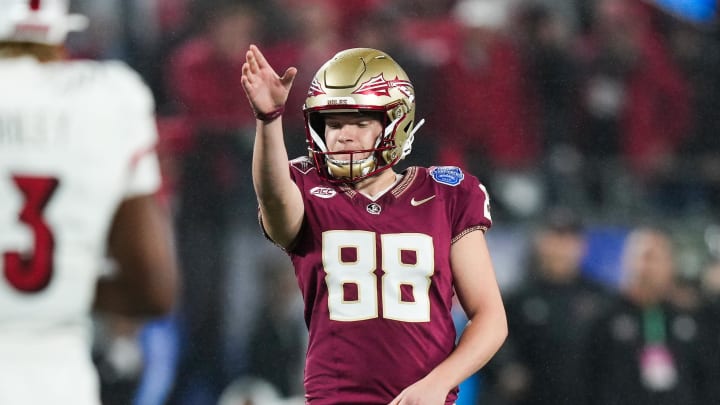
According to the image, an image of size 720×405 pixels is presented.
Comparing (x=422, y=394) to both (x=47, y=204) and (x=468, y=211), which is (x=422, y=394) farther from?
(x=47, y=204)

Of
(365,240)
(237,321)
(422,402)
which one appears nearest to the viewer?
(422,402)

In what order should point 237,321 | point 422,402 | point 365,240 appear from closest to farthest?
point 422,402 < point 365,240 < point 237,321

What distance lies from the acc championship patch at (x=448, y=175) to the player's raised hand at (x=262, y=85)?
425 millimetres

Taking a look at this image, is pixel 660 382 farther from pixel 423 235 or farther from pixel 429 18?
pixel 423 235

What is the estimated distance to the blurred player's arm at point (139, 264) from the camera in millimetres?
3154

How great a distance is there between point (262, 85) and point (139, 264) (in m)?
1.56

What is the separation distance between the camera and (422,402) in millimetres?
1917

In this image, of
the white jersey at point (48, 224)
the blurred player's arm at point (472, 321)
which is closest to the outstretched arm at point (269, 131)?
the blurred player's arm at point (472, 321)

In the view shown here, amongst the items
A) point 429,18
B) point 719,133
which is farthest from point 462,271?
point 719,133

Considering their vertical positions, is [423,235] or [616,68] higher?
[423,235]

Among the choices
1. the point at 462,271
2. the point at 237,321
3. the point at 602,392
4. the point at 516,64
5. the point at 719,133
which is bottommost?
the point at 602,392

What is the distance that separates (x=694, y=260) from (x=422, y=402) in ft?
9.76

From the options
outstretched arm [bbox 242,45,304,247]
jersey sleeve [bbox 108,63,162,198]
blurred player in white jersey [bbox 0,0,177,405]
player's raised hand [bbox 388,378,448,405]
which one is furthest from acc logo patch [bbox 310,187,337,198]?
Answer: jersey sleeve [bbox 108,63,162,198]

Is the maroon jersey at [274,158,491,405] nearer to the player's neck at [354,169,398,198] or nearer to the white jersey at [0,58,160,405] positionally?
the player's neck at [354,169,398,198]
